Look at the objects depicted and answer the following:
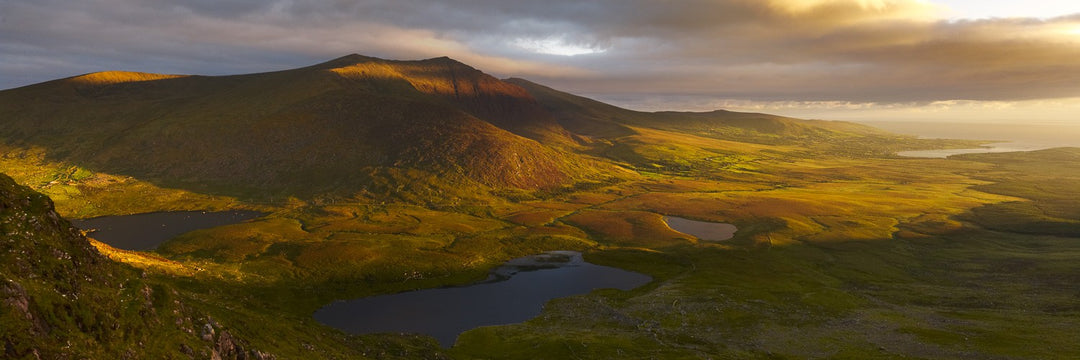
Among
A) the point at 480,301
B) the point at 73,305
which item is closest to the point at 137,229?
the point at 480,301

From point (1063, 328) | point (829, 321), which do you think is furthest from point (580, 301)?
point (1063, 328)

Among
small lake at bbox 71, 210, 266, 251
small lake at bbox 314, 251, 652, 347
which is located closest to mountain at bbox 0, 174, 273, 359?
small lake at bbox 314, 251, 652, 347

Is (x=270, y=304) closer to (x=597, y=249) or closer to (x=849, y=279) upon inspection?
(x=597, y=249)

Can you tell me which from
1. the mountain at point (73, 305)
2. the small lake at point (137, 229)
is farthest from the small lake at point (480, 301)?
the small lake at point (137, 229)

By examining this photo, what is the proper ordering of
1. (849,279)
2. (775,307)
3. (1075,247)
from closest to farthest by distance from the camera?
(775,307) → (849,279) → (1075,247)

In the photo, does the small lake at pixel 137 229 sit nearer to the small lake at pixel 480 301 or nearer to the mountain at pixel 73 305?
the small lake at pixel 480 301

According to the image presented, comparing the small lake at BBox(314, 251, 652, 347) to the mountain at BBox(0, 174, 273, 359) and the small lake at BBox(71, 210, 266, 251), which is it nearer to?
the mountain at BBox(0, 174, 273, 359)

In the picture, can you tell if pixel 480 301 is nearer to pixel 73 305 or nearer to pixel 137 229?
pixel 73 305
